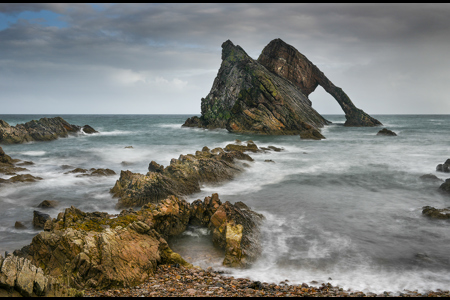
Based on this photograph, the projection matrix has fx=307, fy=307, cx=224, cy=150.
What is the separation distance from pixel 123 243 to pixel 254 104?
125 feet

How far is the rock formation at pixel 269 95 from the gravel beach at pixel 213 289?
3082cm

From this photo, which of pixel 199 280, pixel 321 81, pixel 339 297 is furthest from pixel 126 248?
pixel 321 81

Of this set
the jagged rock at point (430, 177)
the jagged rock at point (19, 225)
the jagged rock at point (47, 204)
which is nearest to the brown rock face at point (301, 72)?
the jagged rock at point (430, 177)

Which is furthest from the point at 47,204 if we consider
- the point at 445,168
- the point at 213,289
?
the point at 445,168

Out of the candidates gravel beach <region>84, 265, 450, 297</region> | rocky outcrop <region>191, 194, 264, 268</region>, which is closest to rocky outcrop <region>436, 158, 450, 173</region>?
rocky outcrop <region>191, 194, 264, 268</region>

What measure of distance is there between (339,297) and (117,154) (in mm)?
22424

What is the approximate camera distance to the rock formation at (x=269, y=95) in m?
42.3

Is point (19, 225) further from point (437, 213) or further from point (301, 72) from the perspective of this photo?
point (301, 72)

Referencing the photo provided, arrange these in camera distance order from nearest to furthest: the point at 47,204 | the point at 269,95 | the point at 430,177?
the point at 47,204, the point at 430,177, the point at 269,95

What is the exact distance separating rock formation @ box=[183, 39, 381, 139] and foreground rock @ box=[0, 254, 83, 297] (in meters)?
33.5

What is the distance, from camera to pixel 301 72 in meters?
55.6

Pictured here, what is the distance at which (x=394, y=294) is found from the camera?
581 centimetres

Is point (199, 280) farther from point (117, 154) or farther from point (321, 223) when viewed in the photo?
point (117, 154)

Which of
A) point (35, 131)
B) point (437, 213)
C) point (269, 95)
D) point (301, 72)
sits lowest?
point (437, 213)
